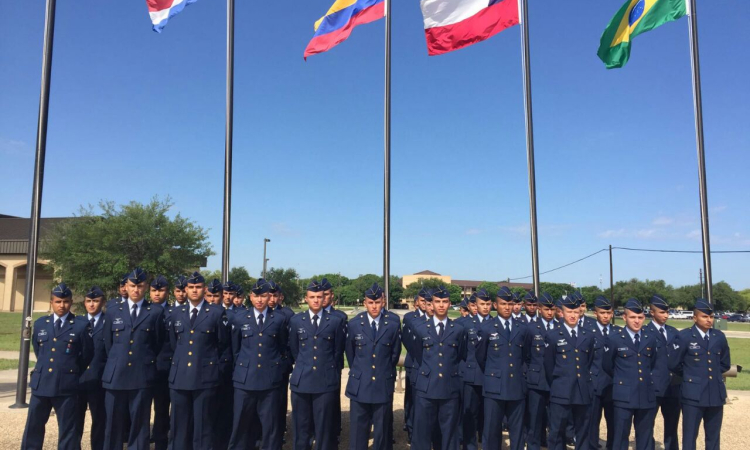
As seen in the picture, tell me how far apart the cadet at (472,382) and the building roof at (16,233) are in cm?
4938

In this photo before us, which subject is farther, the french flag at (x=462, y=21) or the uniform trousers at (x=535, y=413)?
the french flag at (x=462, y=21)

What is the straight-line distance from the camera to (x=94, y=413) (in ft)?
20.1

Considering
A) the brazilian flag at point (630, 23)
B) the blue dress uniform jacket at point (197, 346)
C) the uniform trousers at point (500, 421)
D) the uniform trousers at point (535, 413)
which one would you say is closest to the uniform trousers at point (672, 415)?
the uniform trousers at point (535, 413)

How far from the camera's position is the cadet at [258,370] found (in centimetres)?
595

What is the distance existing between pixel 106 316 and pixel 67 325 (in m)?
0.42

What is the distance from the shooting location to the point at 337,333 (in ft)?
20.1

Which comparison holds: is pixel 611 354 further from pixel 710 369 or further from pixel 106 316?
pixel 106 316

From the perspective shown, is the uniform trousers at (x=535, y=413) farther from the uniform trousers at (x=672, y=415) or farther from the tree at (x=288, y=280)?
the tree at (x=288, y=280)

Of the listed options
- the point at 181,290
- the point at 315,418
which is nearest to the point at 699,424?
the point at 315,418

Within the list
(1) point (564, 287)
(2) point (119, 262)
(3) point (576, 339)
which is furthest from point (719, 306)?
(3) point (576, 339)

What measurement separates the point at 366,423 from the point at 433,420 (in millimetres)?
760

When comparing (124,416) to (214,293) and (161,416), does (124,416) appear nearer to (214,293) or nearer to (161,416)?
(161,416)

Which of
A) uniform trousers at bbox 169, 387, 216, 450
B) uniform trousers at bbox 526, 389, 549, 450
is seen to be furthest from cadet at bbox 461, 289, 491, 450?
uniform trousers at bbox 169, 387, 216, 450

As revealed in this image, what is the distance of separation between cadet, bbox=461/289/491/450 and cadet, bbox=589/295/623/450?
1355 millimetres
